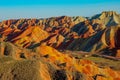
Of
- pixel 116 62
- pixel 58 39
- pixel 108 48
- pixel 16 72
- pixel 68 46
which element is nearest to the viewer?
pixel 16 72

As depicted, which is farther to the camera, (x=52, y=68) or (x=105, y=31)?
(x=105, y=31)

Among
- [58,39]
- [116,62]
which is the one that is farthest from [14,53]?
[58,39]

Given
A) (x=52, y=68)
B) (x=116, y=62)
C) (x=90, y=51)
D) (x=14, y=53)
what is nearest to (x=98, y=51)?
(x=90, y=51)

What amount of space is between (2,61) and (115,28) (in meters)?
133

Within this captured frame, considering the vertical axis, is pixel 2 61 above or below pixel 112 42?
above

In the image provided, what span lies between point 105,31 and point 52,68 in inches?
5223

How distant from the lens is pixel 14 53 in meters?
59.2

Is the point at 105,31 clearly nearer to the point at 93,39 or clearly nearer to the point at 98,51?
the point at 93,39

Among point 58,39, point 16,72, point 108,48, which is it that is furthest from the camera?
point 58,39

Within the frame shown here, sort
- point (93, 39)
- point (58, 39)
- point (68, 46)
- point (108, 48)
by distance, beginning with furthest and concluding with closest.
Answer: point (58, 39) → point (68, 46) → point (93, 39) → point (108, 48)

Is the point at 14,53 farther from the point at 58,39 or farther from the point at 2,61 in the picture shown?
the point at 58,39

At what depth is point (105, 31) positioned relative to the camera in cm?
16788

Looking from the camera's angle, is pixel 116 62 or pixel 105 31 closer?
pixel 116 62

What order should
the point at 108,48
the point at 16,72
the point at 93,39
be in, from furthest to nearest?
the point at 93,39 → the point at 108,48 → the point at 16,72
